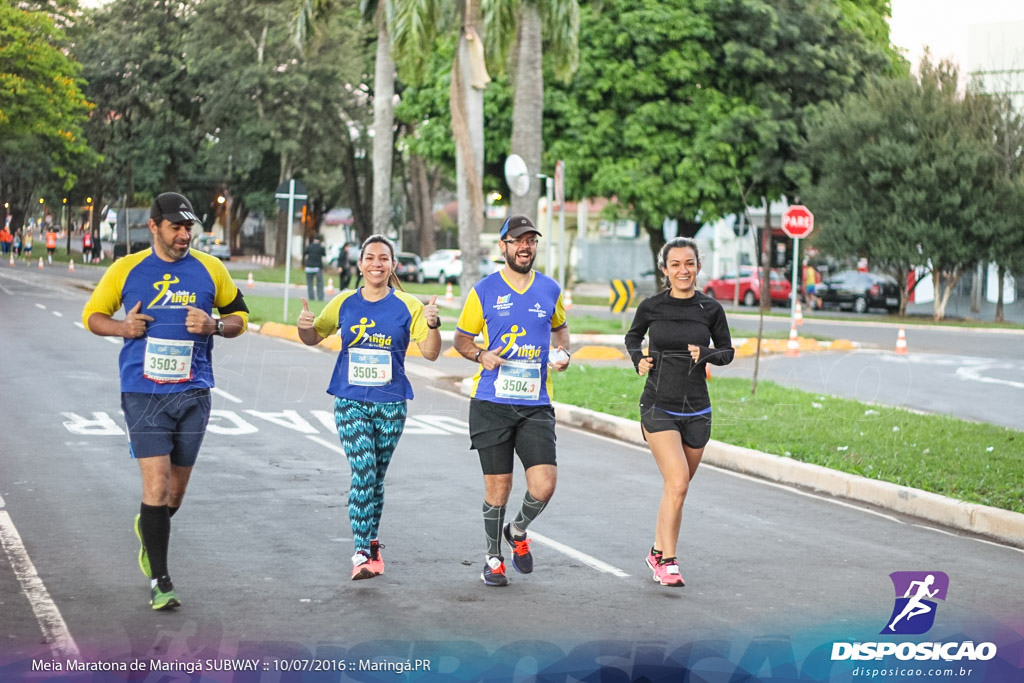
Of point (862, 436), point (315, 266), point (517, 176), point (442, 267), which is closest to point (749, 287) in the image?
point (442, 267)

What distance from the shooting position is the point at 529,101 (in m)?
26.8

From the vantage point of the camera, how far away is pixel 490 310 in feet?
23.2

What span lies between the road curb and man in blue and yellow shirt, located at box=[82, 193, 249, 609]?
568 cm

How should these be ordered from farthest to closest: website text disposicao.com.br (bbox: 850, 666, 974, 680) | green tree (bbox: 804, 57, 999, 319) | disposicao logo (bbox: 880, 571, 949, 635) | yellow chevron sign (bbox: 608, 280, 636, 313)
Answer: green tree (bbox: 804, 57, 999, 319)
yellow chevron sign (bbox: 608, 280, 636, 313)
disposicao logo (bbox: 880, 571, 949, 635)
website text disposicao.com.br (bbox: 850, 666, 974, 680)

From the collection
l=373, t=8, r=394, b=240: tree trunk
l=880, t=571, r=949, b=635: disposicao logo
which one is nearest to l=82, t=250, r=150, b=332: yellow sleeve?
l=880, t=571, r=949, b=635: disposicao logo

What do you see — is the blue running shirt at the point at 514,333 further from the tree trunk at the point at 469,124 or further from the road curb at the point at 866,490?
Result: the tree trunk at the point at 469,124

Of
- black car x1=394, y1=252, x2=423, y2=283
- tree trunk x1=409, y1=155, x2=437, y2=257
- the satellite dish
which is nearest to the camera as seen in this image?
the satellite dish

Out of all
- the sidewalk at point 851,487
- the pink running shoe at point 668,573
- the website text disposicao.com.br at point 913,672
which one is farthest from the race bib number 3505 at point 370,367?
the sidewalk at point 851,487

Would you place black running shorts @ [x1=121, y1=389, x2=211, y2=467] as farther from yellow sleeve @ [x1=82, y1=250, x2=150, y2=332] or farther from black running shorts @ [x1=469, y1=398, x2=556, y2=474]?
black running shorts @ [x1=469, y1=398, x2=556, y2=474]

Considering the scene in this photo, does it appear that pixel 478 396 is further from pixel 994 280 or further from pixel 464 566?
pixel 994 280

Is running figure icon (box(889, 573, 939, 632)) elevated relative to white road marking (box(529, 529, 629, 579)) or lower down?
elevated

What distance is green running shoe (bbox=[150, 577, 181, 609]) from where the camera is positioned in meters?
6.21

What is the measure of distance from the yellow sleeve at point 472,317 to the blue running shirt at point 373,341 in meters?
0.22

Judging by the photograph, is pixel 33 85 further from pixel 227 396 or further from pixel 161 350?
pixel 161 350
